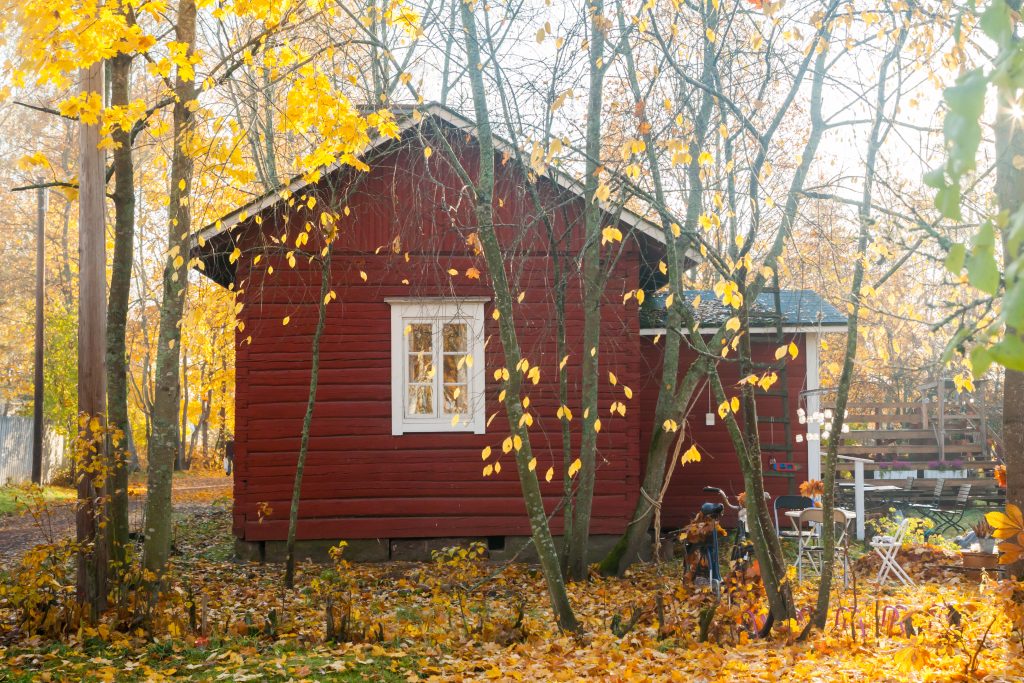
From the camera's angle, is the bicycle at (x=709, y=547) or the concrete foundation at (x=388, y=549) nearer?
the bicycle at (x=709, y=547)

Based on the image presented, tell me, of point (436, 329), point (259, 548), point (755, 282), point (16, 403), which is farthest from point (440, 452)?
point (16, 403)

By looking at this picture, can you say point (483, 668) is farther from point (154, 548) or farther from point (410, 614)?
point (154, 548)

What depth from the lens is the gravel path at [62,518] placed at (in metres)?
11.3

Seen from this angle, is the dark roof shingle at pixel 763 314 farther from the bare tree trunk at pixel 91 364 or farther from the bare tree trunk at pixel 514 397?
the bare tree trunk at pixel 91 364

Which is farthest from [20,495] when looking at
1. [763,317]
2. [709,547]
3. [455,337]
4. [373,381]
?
[709,547]

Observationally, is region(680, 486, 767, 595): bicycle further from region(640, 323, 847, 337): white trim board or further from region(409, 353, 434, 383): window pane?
region(640, 323, 847, 337): white trim board

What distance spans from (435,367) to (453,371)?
26 centimetres

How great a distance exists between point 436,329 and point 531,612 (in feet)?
14.7

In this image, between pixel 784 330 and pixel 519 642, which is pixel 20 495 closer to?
pixel 784 330

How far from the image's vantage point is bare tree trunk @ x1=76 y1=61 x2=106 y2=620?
8469 mm

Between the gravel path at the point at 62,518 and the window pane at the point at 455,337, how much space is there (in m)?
4.37

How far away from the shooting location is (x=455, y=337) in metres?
13.1

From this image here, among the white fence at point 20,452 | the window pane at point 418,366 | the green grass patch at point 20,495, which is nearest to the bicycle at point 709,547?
the window pane at point 418,366

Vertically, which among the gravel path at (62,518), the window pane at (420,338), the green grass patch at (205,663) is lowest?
the gravel path at (62,518)
